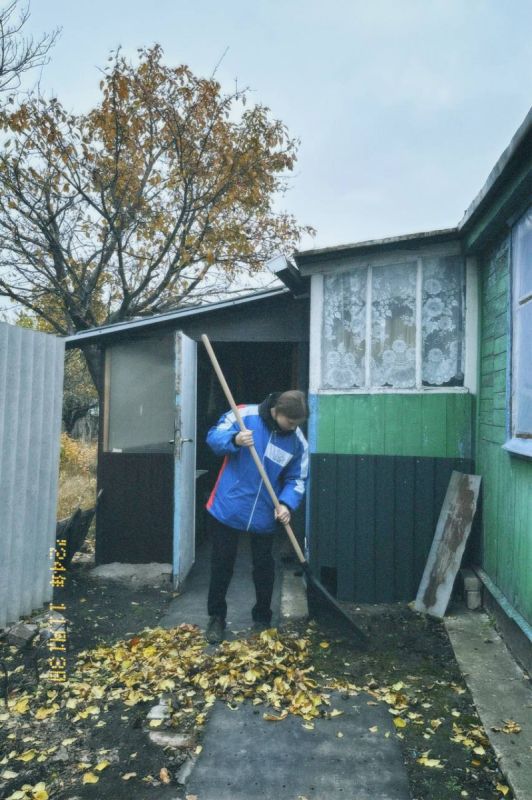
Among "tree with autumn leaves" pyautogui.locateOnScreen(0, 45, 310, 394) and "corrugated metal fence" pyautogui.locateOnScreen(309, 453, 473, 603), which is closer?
"corrugated metal fence" pyautogui.locateOnScreen(309, 453, 473, 603)

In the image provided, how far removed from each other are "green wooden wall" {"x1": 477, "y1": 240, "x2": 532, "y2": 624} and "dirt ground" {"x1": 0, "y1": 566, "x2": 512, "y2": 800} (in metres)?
0.74

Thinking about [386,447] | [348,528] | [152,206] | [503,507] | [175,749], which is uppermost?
[152,206]

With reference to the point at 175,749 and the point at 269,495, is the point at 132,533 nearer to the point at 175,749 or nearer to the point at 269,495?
the point at 269,495

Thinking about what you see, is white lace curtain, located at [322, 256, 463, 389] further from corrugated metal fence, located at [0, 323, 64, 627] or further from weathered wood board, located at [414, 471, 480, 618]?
corrugated metal fence, located at [0, 323, 64, 627]

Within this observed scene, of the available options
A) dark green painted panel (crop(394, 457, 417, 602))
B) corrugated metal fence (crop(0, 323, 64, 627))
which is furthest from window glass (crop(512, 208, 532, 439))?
corrugated metal fence (crop(0, 323, 64, 627))

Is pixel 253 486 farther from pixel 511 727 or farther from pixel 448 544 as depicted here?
pixel 511 727

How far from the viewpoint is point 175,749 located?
9.97ft

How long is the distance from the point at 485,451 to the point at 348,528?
1.44 m

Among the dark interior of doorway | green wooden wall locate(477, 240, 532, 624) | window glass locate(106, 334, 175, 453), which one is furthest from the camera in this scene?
the dark interior of doorway

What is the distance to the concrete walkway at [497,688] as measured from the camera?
112 inches

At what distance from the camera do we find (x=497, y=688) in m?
3.63

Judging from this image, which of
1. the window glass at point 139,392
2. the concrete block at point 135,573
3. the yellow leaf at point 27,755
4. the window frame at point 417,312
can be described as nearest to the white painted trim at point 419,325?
the window frame at point 417,312

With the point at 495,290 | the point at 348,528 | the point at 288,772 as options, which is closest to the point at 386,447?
the point at 348,528

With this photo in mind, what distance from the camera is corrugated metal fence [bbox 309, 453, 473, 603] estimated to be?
17.5 feet
